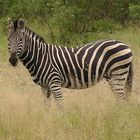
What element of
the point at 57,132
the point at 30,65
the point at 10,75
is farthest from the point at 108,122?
the point at 10,75

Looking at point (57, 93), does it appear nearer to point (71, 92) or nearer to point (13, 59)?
point (13, 59)

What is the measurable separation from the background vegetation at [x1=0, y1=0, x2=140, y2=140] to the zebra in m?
0.33

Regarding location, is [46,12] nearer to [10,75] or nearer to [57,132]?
[10,75]

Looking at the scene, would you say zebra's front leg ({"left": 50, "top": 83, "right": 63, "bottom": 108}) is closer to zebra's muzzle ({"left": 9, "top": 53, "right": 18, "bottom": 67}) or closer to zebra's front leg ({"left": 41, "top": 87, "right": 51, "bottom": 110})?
zebra's front leg ({"left": 41, "top": 87, "right": 51, "bottom": 110})

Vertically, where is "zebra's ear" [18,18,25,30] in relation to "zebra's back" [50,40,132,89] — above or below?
above

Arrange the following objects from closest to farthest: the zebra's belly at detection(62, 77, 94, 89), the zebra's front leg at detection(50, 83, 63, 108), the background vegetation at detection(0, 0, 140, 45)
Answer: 1. the zebra's front leg at detection(50, 83, 63, 108)
2. the zebra's belly at detection(62, 77, 94, 89)
3. the background vegetation at detection(0, 0, 140, 45)

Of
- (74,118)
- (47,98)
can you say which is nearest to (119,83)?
(47,98)

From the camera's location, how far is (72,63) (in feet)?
26.6

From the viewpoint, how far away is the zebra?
7.88m

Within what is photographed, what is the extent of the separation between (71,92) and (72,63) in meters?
1.55

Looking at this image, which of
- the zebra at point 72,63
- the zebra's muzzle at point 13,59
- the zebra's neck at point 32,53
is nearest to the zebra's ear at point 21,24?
the zebra at point 72,63

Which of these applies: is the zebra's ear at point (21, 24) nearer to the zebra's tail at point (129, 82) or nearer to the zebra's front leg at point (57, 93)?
the zebra's front leg at point (57, 93)

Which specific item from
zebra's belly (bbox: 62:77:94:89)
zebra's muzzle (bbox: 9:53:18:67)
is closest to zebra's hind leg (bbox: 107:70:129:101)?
zebra's belly (bbox: 62:77:94:89)

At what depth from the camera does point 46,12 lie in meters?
16.3
